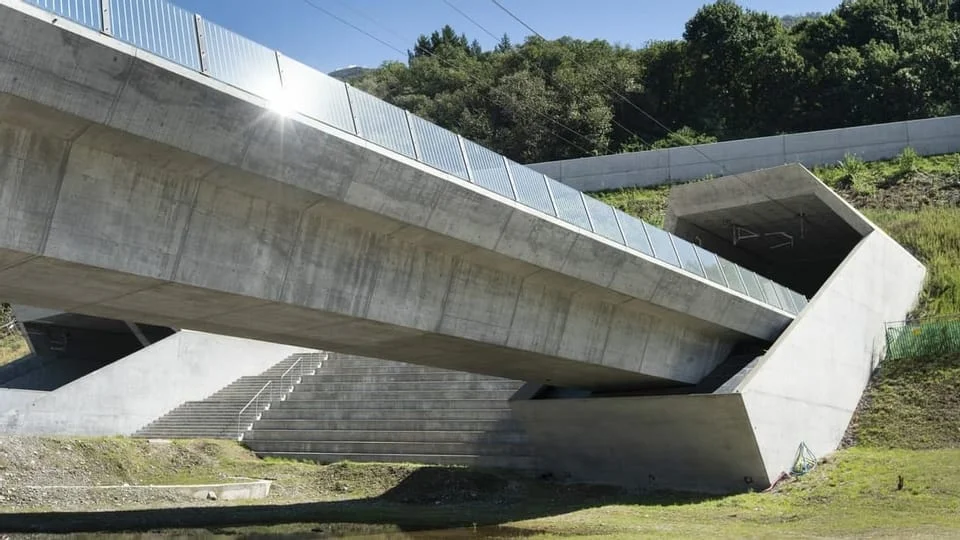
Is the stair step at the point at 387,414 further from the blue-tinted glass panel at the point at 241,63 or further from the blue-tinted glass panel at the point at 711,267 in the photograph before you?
the blue-tinted glass panel at the point at 241,63

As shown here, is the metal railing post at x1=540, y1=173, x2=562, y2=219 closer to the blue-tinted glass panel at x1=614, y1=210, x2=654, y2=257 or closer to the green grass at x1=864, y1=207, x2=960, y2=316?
the blue-tinted glass panel at x1=614, y1=210, x2=654, y2=257

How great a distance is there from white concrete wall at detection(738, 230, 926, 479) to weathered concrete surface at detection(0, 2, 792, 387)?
3479 millimetres

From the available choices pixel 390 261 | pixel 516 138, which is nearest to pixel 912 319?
pixel 390 261

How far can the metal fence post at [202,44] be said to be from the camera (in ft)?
34.0

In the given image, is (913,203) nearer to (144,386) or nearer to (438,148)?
(438,148)

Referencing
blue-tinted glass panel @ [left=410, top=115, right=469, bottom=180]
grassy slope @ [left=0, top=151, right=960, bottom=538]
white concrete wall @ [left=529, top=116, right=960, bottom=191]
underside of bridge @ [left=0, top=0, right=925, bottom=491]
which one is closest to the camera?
underside of bridge @ [left=0, top=0, right=925, bottom=491]

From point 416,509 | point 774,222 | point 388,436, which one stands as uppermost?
point 774,222

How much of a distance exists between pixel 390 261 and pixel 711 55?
51.4 metres

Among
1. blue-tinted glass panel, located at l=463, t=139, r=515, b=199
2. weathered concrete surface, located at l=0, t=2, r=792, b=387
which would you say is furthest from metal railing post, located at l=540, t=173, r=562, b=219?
blue-tinted glass panel, located at l=463, t=139, r=515, b=199

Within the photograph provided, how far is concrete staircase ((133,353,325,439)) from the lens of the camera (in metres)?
27.0

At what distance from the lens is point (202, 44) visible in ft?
34.6

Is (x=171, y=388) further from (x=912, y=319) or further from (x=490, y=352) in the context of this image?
(x=912, y=319)

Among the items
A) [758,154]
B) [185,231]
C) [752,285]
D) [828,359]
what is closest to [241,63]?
[185,231]

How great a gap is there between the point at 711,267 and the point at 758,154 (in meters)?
22.9
